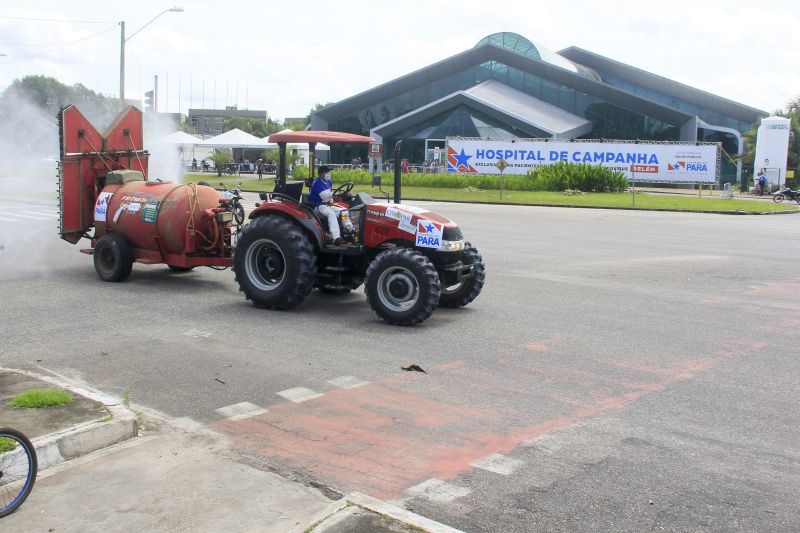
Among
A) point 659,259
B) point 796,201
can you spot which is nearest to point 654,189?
point 796,201

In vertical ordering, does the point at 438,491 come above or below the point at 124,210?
below

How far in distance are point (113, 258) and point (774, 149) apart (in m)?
49.5

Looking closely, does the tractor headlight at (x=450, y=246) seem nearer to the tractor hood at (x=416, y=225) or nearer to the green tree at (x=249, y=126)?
the tractor hood at (x=416, y=225)

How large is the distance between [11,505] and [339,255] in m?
6.69

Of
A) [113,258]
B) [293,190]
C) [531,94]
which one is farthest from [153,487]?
[531,94]

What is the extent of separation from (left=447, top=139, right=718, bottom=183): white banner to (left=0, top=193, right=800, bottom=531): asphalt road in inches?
1525

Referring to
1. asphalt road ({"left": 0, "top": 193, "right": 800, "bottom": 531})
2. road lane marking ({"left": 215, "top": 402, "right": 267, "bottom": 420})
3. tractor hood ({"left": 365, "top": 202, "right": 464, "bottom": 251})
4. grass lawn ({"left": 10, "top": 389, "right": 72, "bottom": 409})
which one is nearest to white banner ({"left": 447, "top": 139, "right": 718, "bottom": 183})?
asphalt road ({"left": 0, "top": 193, "right": 800, "bottom": 531})

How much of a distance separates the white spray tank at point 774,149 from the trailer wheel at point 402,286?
158ft

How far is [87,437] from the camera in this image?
5.84m

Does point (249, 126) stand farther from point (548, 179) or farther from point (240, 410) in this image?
point (240, 410)

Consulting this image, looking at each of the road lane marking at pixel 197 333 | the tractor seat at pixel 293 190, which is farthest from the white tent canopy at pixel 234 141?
the road lane marking at pixel 197 333

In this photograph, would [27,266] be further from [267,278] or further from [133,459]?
[133,459]

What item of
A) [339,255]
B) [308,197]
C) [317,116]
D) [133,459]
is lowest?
[133,459]

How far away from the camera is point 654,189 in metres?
53.6
